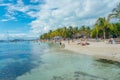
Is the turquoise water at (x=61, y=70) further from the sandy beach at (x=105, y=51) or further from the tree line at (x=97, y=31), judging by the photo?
the tree line at (x=97, y=31)

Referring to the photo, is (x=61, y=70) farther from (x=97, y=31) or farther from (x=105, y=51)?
(x=97, y=31)

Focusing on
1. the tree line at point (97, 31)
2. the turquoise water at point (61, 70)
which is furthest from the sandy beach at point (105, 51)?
the tree line at point (97, 31)

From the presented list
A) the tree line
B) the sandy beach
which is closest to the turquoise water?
the sandy beach

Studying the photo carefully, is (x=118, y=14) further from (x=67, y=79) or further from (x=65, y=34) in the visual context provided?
(x=65, y=34)

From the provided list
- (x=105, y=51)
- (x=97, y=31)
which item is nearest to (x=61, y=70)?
(x=105, y=51)

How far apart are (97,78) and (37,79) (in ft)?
17.3

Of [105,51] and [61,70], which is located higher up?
[105,51]

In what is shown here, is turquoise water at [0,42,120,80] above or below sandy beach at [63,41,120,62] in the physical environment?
below

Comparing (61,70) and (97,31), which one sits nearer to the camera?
(61,70)

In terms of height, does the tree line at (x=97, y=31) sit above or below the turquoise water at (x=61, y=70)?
above

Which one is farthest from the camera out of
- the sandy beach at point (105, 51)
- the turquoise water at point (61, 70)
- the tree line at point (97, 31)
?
the tree line at point (97, 31)

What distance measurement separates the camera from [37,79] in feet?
54.7

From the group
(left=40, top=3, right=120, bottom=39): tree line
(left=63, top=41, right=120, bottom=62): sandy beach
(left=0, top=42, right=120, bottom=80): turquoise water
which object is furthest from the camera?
(left=40, top=3, right=120, bottom=39): tree line

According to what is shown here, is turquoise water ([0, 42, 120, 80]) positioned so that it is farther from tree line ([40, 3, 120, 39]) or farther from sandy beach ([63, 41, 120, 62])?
tree line ([40, 3, 120, 39])
